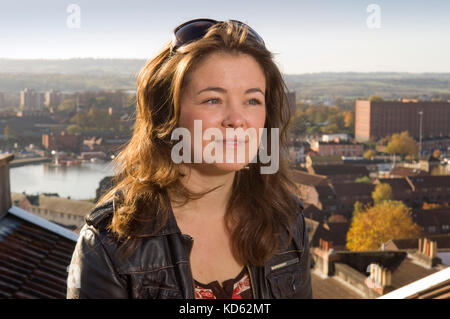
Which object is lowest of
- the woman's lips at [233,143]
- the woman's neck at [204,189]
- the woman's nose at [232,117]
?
the woman's neck at [204,189]

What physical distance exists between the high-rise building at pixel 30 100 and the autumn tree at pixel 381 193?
17773 mm

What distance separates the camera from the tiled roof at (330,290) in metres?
6.85

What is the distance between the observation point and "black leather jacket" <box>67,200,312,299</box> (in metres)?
0.58

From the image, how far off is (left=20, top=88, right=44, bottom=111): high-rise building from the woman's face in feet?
97.6

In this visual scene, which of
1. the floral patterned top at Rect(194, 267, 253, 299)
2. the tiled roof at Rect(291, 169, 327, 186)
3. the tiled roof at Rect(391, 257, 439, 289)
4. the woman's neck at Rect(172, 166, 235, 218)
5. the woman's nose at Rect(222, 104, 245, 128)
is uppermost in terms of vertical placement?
the woman's nose at Rect(222, 104, 245, 128)

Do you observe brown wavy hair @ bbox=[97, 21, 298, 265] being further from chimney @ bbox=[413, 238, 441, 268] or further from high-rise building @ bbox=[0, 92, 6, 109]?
high-rise building @ bbox=[0, 92, 6, 109]

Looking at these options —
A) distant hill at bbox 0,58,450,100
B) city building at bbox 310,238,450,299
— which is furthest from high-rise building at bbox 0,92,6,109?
city building at bbox 310,238,450,299

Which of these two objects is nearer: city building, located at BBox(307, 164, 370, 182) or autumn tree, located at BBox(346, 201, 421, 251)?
autumn tree, located at BBox(346, 201, 421, 251)

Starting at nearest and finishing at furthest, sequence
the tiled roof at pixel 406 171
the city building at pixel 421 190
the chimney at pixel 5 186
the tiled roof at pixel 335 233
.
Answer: the chimney at pixel 5 186, the tiled roof at pixel 335 233, the city building at pixel 421 190, the tiled roof at pixel 406 171

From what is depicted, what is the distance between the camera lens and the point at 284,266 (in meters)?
0.67

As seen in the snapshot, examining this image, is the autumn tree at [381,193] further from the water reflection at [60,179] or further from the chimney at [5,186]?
the chimney at [5,186]

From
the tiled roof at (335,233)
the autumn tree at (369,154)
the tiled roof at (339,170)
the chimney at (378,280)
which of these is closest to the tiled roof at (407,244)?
the tiled roof at (335,233)

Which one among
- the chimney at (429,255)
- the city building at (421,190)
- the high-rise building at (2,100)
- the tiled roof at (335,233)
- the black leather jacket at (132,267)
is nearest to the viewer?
the black leather jacket at (132,267)

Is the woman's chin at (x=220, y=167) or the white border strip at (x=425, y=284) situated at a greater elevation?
the woman's chin at (x=220, y=167)
